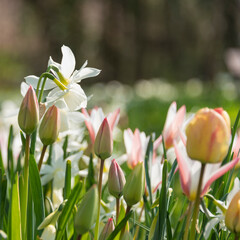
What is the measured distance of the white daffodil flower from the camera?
2.04 ft

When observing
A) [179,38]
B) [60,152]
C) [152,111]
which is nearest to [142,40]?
[179,38]

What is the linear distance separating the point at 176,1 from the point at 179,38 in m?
1.08

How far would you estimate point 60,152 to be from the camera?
0.80m

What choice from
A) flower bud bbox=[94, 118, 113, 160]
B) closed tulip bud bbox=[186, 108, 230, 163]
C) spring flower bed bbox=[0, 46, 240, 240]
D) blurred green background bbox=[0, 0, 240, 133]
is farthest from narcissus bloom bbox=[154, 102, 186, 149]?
blurred green background bbox=[0, 0, 240, 133]

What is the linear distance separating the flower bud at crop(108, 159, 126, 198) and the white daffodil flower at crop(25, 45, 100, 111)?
9 centimetres

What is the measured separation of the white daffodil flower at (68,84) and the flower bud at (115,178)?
9cm

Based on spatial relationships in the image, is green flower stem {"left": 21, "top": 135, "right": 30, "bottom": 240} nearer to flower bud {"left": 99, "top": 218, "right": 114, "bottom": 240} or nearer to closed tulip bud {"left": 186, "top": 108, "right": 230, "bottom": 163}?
flower bud {"left": 99, "top": 218, "right": 114, "bottom": 240}

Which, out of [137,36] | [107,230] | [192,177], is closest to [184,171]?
[192,177]

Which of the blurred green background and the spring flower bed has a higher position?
the blurred green background

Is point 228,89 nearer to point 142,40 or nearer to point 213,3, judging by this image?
point 213,3

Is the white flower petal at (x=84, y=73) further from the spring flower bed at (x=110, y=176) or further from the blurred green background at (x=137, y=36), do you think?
the blurred green background at (x=137, y=36)

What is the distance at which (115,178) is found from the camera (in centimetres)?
60

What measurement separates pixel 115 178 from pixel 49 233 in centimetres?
10

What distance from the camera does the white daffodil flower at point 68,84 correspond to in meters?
0.62
